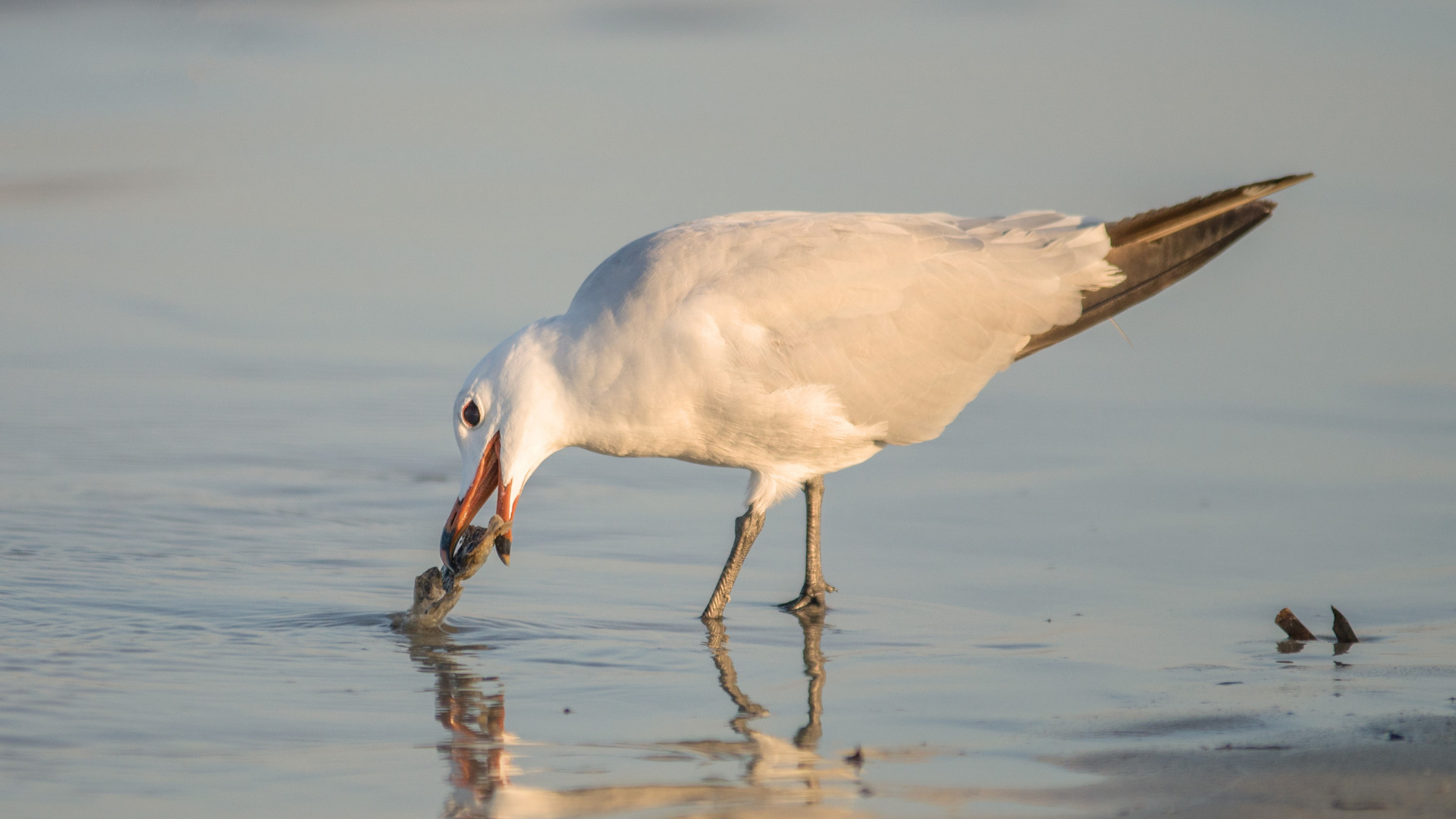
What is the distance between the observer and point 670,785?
4262mm

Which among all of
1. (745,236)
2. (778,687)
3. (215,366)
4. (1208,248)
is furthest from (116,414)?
(1208,248)

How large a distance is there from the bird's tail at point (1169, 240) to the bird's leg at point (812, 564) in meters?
1.16

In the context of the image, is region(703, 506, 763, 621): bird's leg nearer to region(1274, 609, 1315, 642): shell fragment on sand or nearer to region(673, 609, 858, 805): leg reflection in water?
region(673, 609, 858, 805): leg reflection in water

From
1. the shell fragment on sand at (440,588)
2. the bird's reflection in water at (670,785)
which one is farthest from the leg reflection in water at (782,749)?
the shell fragment on sand at (440,588)

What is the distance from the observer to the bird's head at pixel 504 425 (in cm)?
622

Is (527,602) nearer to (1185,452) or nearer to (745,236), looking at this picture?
(745,236)

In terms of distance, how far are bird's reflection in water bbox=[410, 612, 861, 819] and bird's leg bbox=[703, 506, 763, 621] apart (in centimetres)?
90

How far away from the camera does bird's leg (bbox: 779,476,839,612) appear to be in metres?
6.65

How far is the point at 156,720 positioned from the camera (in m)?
4.80

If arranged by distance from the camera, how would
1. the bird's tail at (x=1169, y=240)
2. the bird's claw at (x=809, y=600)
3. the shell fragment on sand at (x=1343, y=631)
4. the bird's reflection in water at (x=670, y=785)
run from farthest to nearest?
the bird's tail at (x=1169, y=240) → the bird's claw at (x=809, y=600) → the shell fragment on sand at (x=1343, y=631) → the bird's reflection in water at (x=670, y=785)

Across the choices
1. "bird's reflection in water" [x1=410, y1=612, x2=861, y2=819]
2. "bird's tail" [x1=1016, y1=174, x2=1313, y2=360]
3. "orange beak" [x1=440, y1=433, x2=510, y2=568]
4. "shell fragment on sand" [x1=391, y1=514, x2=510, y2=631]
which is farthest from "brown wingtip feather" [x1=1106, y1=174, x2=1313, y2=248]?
"shell fragment on sand" [x1=391, y1=514, x2=510, y2=631]

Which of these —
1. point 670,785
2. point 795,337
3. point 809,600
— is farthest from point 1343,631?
point 670,785

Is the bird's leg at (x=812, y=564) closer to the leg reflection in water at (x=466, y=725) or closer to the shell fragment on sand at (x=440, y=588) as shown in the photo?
the shell fragment on sand at (x=440, y=588)

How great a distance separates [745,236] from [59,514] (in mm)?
3425
